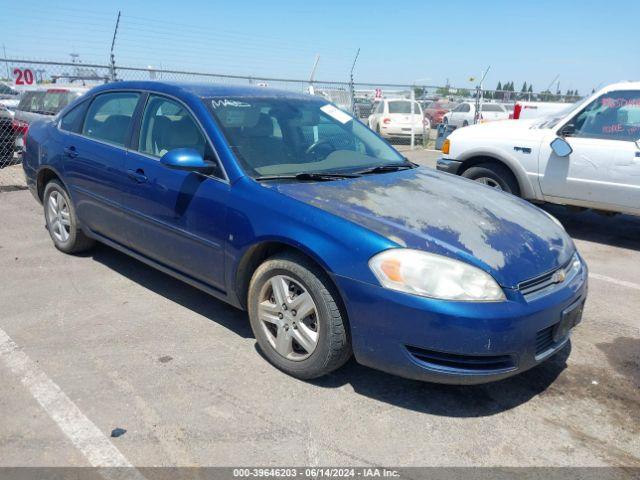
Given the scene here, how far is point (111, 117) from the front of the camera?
4430 millimetres

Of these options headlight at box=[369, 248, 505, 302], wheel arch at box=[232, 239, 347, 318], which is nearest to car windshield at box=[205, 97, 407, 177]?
wheel arch at box=[232, 239, 347, 318]

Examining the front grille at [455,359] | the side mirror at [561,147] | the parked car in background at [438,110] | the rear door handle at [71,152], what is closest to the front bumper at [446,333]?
the front grille at [455,359]

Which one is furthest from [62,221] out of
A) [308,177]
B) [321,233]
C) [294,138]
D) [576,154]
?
[576,154]

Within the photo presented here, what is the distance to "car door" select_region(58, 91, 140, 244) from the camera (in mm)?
4148

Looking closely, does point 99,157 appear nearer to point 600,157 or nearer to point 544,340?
point 544,340

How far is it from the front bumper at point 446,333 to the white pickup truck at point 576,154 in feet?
12.2

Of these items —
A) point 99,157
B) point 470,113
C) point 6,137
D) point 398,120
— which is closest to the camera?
point 99,157

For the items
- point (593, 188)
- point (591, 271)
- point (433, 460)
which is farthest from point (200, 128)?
point (593, 188)

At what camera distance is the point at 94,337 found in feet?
11.7

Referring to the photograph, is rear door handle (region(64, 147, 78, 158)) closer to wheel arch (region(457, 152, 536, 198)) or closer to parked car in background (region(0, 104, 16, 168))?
wheel arch (region(457, 152, 536, 198))

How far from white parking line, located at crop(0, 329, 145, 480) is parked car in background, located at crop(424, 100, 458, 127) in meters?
26.2

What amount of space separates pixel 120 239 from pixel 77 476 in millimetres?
2239

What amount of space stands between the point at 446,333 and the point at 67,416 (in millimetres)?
1911

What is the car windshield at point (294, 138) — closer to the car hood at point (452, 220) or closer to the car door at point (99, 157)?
the car hood at point (452, 220)
